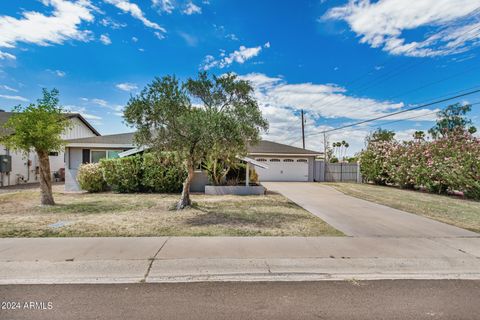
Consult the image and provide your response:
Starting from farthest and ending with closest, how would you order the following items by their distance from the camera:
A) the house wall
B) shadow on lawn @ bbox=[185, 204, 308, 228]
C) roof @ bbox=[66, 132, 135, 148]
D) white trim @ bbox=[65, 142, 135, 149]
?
the house wall < roof @ bbox=[66, 132, 135, 148] < white trim @ bbox=[65, 142, 135, 149] < shadow on lawn @ bbox=[185, 204, 308, 228]

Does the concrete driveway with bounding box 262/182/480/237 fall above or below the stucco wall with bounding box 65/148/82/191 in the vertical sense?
below

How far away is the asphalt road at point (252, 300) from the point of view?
3193mm

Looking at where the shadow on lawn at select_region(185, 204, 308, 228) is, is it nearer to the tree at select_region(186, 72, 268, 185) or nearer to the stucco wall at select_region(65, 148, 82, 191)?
the tree at select_region(186, 72, 268, 185)

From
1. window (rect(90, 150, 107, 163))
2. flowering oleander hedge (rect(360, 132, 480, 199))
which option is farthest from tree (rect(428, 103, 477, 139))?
window (rect(90, 150, 107, 163))

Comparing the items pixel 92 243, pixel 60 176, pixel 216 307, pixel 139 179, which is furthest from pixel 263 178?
pixel 216 307

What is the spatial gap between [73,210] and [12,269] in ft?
17.1

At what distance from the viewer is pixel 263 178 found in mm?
22828

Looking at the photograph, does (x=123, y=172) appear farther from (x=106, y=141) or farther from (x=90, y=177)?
(x=106, y=141)

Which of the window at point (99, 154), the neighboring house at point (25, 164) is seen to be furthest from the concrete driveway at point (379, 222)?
the neighboring house at point (25, 164)

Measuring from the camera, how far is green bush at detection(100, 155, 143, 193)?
13.6 metres

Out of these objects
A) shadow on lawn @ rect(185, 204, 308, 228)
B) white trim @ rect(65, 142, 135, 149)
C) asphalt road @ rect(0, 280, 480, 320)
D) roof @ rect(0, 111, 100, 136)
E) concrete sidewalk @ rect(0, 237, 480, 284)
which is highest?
roof @ rect(0, 111, 100, 136)

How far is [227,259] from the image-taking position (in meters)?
4.77

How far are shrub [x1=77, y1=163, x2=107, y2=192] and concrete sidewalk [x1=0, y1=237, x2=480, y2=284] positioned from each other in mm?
8555

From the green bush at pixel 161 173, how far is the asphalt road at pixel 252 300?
399 inches
